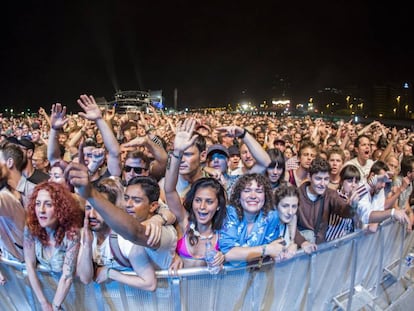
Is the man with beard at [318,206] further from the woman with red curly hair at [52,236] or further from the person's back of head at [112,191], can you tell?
the woman with red curly hair at [52,236]

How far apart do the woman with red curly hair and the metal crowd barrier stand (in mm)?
73

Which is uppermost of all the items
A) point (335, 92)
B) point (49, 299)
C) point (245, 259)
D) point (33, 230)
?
point (335, 92)

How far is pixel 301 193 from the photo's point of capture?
4070 millimetres

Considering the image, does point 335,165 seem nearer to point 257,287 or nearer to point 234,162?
point 234,162

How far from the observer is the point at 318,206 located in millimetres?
3945

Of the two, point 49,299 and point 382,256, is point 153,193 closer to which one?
point 49,299

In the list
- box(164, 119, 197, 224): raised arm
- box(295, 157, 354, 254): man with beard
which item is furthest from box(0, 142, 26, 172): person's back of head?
box(295, 157, 354, 254): man with beard

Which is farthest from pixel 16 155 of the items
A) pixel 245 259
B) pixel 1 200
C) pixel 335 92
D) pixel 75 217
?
pixel 335 92

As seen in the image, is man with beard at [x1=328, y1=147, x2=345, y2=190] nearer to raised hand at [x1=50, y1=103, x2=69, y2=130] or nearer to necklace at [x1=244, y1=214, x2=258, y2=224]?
necklace at [x1=244, y1=214, x2=258, y2=224]

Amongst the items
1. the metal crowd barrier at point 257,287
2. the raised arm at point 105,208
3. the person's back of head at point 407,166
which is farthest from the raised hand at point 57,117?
the person's back of head at point 407,166

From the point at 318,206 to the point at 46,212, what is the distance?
8.38ft

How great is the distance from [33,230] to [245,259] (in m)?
1.57

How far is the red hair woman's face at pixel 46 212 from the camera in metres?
2.82

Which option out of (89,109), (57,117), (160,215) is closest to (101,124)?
(89,109)
